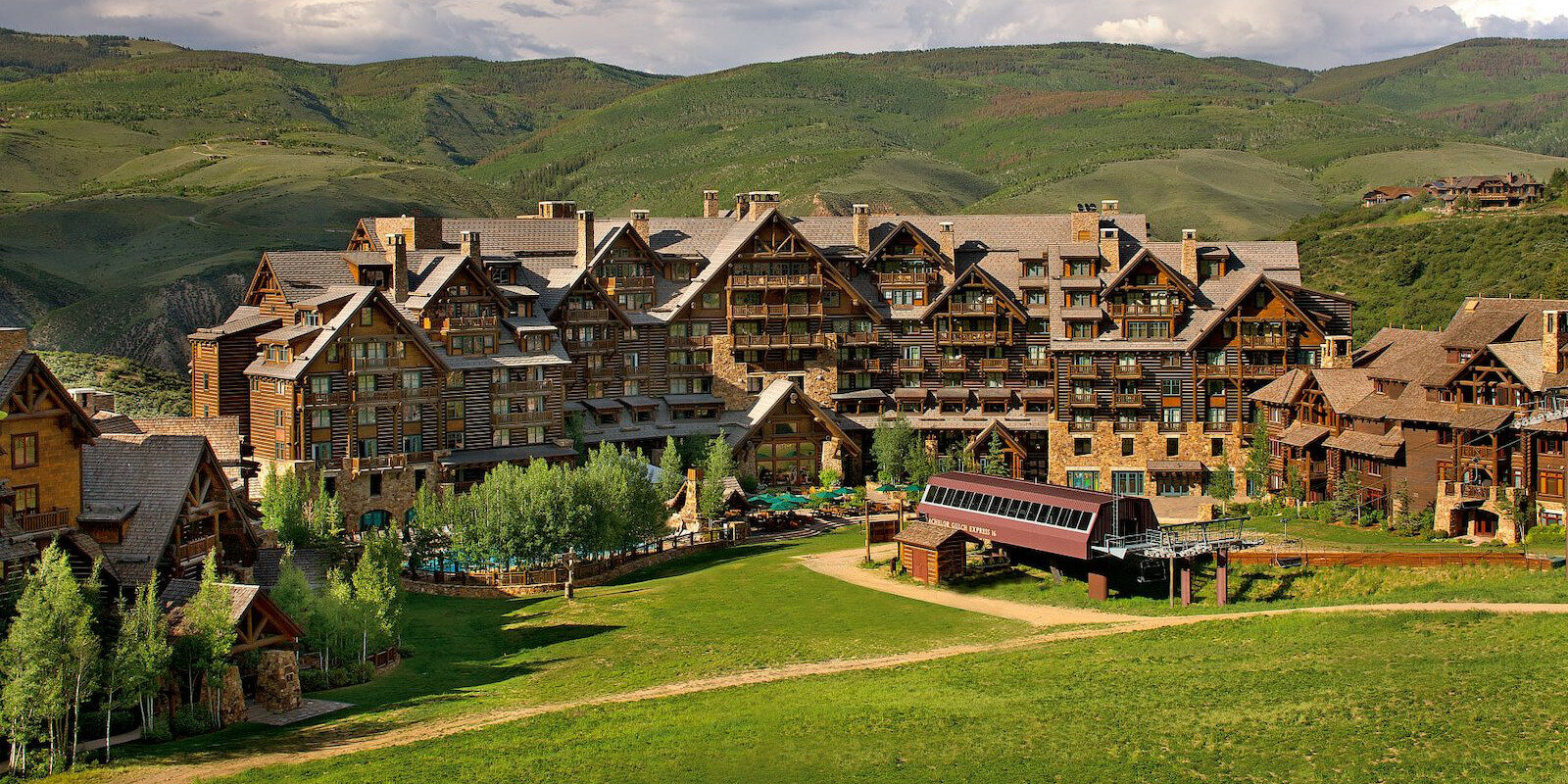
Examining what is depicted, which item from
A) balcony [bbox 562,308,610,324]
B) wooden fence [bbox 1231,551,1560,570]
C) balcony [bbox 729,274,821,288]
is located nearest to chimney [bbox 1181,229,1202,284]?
balcony [bbox 729,274,821,288]

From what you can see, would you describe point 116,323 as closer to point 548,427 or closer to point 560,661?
point 548,427

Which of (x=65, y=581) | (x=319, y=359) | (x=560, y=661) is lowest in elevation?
(x=560, y=661)

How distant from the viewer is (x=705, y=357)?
98750 mm

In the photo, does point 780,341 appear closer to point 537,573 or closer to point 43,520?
point 537,573

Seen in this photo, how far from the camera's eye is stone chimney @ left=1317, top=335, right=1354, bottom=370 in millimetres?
88938

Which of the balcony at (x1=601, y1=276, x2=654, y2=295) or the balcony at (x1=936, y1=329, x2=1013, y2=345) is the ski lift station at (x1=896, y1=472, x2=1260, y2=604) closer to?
the balcony at (x1=936, y1=329, x2=1013, y2=345)

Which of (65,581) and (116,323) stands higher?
(116,323)

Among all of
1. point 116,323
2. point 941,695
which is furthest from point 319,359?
point 116,323

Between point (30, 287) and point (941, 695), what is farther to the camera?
point (30, 287)

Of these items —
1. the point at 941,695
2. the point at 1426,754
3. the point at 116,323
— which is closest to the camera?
the point at 1426,754

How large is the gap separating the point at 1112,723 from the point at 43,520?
1219 inches

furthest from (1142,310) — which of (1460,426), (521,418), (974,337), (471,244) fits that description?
(471,244)

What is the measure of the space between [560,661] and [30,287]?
123 m

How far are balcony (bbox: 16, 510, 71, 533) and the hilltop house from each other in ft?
176
